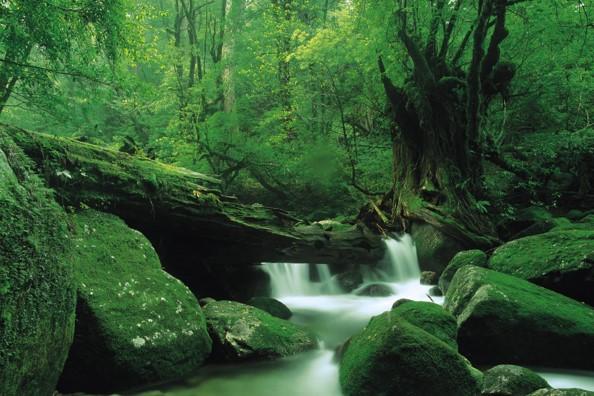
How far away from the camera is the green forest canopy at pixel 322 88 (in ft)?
23.5

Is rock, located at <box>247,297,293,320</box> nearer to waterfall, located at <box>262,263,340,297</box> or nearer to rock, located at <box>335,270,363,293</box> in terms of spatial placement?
waterfall, located at <box>262,263,340,297</box>

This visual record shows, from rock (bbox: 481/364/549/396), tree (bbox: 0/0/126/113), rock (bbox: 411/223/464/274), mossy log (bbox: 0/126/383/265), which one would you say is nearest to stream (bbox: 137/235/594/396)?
rock (bbox: 411/223/464/274)

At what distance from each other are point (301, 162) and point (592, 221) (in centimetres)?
888

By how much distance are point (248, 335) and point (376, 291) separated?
4.40 meters

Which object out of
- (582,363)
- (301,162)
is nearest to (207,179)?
(582,363)

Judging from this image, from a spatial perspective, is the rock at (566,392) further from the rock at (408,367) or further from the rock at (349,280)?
the rock at (349,280)

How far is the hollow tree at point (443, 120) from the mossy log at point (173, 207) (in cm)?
362

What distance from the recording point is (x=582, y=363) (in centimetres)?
422

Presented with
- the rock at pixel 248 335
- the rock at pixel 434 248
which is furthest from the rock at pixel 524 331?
the rock at pixel 434 248

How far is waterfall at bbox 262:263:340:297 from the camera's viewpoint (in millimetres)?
8531

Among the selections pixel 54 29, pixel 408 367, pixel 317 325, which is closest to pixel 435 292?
pixel 317 325

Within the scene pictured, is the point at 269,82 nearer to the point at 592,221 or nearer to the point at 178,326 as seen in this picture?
the point at 592,221

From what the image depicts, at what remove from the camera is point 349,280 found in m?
8.95

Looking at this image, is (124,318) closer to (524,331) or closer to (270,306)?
(270,306)
